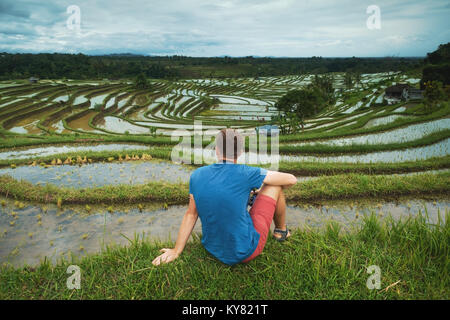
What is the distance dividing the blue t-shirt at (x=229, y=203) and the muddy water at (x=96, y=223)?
1.22m

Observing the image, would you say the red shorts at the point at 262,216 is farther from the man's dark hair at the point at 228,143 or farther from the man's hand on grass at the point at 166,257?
the man's hand on grass at the point at 166,257

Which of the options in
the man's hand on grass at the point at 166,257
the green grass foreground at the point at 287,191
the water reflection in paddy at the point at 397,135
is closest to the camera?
the man's hand on grass at the point at 166,257

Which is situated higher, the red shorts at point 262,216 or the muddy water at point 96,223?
the red shorts at point 262,216

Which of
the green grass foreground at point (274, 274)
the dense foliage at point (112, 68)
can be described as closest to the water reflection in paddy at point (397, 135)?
the green grass foreground at point (274, 274)

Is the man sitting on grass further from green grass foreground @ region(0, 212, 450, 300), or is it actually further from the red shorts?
green grass foreground @ region(0, 212, 450, 300)

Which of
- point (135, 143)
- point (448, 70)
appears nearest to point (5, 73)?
point (135, 143)

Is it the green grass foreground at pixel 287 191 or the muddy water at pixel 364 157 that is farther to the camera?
the muddy water at pixel 364 157

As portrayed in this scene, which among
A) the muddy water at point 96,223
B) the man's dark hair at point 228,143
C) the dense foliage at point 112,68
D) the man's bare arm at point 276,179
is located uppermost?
the dense foliage at point 112,68

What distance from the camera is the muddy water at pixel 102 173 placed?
5539 millimetres

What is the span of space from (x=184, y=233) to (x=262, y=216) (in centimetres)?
63

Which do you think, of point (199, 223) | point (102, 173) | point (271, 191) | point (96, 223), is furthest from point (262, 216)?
point (102, 173)

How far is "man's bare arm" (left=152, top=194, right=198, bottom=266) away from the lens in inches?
84.6

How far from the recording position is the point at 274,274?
2.06 m
